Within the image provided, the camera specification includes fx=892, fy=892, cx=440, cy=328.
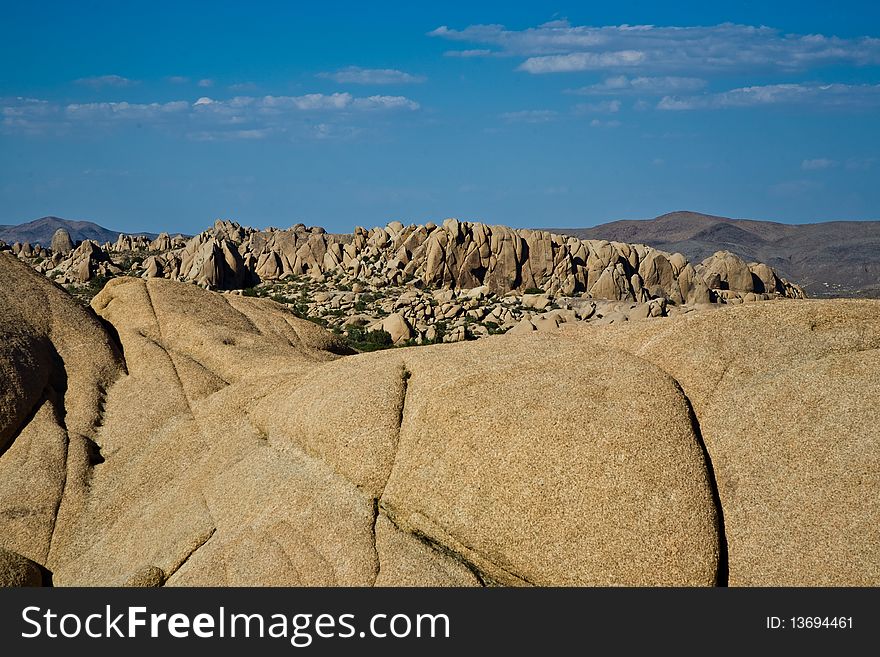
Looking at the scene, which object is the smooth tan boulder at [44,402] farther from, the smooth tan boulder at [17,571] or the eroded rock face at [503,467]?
the smooth tan boulder at [17,571]

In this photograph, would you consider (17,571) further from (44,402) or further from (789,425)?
(789,425)

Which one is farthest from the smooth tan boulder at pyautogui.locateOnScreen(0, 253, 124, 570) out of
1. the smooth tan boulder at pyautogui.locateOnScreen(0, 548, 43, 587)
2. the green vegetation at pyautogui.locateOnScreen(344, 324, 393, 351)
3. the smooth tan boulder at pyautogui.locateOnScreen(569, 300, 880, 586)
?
the green vegetation at pyautogui.locateOnScreen(344, 324, 393, 351)

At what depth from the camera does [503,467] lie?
15227 millimetres

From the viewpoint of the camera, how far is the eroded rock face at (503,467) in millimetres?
14180

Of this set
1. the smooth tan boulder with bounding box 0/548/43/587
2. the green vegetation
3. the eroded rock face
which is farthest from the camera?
the green vegetation

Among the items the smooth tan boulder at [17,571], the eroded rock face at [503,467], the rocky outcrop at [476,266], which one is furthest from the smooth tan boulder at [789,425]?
the rocky outcrop at [476,266]

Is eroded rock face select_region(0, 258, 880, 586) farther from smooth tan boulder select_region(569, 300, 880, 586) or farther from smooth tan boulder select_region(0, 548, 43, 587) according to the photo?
smooth tan boulder select_region(0, 548, 43, 587)

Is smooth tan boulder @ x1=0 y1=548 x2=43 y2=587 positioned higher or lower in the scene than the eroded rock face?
lower

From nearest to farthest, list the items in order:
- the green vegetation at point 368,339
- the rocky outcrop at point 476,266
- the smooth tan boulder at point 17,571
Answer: the smooth tan boulder at point 17,571 < the green vegetation at point 368,339 < the rocky outcrop at point 476,266

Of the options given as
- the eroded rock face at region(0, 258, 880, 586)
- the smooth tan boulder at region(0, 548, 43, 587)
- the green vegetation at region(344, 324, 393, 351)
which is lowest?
the green vegetation at region(344, 324, 393, 351)

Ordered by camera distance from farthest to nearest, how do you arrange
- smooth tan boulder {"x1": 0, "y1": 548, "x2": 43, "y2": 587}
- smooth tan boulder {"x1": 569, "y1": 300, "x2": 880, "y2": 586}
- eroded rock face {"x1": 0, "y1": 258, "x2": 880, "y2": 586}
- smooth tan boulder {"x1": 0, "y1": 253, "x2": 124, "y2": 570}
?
smooth tan boulder {"x1": 0, "y1": 253, "x2": 124, "y2": 570}
smooth tan boulder {"x1": 0, "y1": 548, "x2": 43, "y2": 587}
eroded rock face {"x1": 0, "y1": 258, "x2": 880, "y2": 586}
smooth tan boulder {"x1": 569, "y1": 300, "x2": 880, "y2": 586}

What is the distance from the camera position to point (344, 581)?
14.5 metres

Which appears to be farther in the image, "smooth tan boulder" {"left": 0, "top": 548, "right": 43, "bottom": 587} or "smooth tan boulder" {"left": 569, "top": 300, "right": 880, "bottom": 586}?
"smooth tan boulder" {"left": 0, "top": 548, "right": 43, "bottom": 587}

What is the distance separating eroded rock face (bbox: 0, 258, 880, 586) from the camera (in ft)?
46.5
